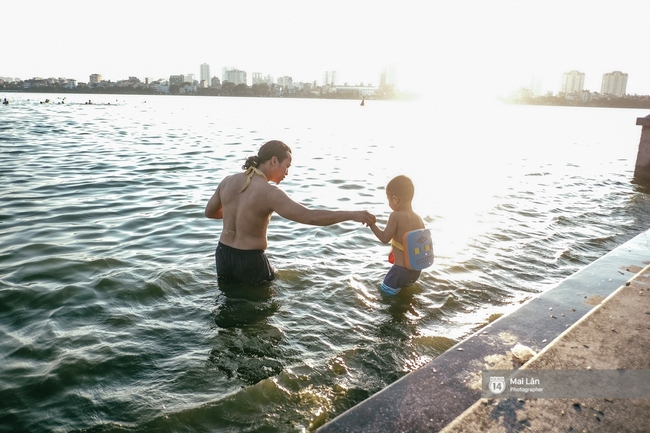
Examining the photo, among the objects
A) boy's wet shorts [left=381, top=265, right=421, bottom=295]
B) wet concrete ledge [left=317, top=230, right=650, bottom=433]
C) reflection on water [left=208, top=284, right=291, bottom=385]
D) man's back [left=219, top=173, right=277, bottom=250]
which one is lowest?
reflection on water [left=208, top=284, right=291, bottom=385]

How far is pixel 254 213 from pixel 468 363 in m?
2.74

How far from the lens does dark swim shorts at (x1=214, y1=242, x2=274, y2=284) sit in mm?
5172

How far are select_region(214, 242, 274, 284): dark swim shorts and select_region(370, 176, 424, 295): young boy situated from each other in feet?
4.52

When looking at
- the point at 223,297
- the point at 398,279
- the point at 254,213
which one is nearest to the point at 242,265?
the point at 223,297

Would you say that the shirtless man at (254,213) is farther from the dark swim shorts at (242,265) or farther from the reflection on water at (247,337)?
the reflection on water at (247,337)

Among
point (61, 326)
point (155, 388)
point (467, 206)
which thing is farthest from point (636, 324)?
point (467, 206)

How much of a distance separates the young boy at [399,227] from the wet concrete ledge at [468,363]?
5.04 ft

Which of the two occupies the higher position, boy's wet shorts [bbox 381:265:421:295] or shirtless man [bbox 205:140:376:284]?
shirtless man [bbox 205:140:376:284]

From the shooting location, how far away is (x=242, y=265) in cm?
519

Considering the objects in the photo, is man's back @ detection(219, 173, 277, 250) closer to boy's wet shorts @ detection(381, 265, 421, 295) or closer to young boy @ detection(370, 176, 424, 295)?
young boy @ detection(370, 176, 424, 295)

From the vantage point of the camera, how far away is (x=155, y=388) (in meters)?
3.63

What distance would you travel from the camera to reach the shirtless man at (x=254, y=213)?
4625 mm

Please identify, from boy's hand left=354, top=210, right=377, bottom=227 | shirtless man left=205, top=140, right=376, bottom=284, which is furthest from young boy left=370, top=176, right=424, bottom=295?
shirtless man left=205, top=140, right=376, bottom=284

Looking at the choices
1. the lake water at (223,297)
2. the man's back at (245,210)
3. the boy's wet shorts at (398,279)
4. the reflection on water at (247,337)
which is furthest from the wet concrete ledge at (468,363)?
the man's back at (245,210)
